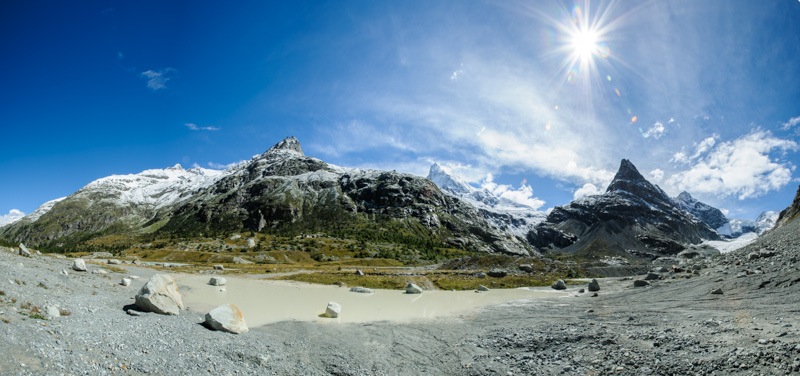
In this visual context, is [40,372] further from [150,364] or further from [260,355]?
[260,355]

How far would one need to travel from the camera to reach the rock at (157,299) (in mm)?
26861

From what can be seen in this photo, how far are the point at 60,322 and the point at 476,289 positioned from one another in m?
59.5

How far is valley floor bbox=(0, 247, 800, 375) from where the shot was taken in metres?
15.9

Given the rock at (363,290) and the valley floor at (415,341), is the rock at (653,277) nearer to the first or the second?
the valley floor at (415,341)

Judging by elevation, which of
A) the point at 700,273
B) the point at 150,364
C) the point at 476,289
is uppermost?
the point at 700,273

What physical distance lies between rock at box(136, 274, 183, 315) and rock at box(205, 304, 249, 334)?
14.9 feet

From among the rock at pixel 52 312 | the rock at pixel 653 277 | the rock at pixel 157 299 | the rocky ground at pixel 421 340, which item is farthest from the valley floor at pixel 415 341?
the rock at pixel 653 277

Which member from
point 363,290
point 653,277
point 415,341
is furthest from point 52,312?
point 653,277

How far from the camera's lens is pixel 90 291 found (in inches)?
1249

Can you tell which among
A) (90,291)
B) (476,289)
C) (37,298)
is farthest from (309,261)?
(37,298)

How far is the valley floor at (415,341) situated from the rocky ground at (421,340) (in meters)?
0.08

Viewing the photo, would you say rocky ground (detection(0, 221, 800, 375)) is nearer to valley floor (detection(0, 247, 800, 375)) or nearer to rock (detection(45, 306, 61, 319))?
valley floor (detection(0, 247, 800, 375))

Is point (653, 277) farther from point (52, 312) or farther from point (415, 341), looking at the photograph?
point (52, 312)

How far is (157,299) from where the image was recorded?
27266 millimetres
